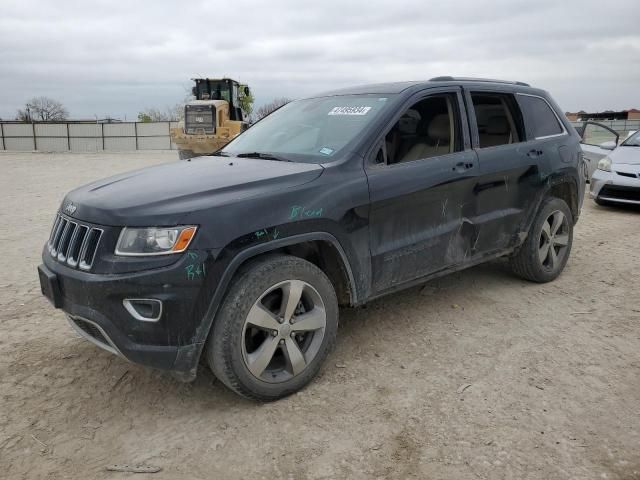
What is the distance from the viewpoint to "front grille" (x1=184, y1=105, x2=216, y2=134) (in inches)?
775

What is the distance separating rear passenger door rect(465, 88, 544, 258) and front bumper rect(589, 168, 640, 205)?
5.15 meters

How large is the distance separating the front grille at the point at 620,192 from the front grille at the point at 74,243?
8.65 metres

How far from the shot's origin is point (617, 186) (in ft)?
29.7

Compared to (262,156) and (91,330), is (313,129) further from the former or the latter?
(91,330)

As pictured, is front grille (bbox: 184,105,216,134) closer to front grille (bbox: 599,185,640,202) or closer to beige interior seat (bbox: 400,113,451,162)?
front grille (bbox: 599,185,640,202)

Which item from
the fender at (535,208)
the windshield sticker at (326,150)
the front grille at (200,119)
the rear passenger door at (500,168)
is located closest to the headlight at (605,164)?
the fender at (535,208)

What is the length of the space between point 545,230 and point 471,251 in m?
1.14

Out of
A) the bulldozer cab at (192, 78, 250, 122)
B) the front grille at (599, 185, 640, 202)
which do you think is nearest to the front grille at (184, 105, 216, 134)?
the bulldozer cab at (192, 78, 250, 122)

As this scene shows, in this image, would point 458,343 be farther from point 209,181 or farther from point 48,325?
point 48,325

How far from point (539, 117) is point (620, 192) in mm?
5079

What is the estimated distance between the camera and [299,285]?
3.09 m

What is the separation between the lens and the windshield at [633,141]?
9719mm

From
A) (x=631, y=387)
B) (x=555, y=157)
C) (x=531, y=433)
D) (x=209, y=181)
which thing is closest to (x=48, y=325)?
(x=209, y=181)

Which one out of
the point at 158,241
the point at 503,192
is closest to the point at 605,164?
the point at 503,192
